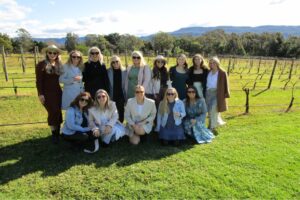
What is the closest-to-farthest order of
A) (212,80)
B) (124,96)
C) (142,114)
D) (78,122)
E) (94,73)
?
1. (78,122)
2. (94,73)
3. (142,114)
4. (124,96)
5. (212,80)

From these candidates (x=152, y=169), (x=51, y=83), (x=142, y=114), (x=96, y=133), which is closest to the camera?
(x=152, y=169)

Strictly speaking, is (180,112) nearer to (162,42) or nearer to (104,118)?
(104,118)

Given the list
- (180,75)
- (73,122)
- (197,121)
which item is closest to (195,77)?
(180,75)

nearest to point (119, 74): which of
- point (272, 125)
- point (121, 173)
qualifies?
point (121, 173)

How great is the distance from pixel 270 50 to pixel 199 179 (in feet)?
214

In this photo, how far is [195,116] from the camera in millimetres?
6668

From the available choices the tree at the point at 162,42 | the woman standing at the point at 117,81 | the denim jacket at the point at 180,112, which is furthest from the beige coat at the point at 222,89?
the tree at the point at 162,42

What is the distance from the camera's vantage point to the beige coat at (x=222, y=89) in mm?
7121

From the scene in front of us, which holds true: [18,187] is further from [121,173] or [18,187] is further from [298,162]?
[298,162]

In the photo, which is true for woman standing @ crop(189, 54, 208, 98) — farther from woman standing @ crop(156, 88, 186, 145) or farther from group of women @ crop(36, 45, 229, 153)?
woman standing @ crop(156, 88, 186, 145)

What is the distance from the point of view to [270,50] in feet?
210

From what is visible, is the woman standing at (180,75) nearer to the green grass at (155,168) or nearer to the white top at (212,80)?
the white top at (212,80)

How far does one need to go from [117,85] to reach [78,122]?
1182 mm

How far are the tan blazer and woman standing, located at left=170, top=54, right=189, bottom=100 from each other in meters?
0.89
